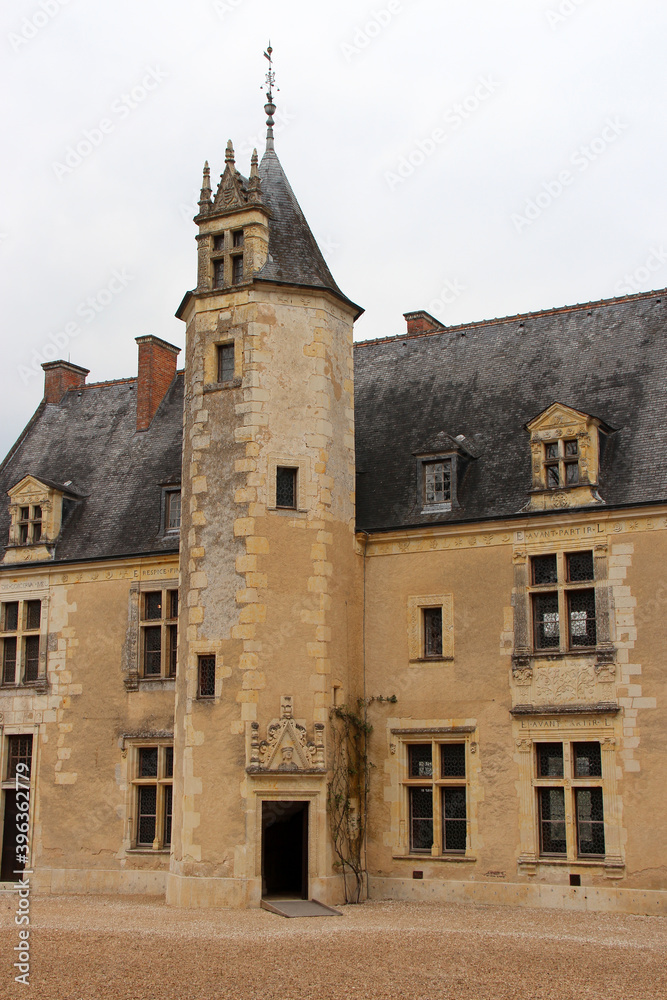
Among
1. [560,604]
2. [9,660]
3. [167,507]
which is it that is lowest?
[9,660]

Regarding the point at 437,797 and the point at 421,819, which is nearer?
the point at 437,797

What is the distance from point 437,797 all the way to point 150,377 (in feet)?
34.6

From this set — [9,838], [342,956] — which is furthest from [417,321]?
[342,956]

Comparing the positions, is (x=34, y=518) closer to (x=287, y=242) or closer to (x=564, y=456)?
(x=287, y=242)

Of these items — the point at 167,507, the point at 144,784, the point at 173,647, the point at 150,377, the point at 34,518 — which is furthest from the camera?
the point at 150,377

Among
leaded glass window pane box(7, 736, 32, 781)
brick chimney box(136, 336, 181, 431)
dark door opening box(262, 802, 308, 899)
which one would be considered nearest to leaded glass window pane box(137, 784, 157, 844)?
leaded glass window pane box(7, 736, 32, 781)

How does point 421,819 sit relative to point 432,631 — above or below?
below

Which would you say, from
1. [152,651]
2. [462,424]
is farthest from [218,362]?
[152,651]

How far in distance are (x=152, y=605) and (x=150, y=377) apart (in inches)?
212

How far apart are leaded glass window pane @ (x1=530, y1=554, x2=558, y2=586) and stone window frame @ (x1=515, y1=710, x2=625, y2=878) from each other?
6.63 ft

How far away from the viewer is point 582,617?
17047 mm

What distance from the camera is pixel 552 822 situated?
1667cm

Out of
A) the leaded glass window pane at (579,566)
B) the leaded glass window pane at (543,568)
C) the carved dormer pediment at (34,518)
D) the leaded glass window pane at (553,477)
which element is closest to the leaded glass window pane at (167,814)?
the carved dormer pediment at (34,518)

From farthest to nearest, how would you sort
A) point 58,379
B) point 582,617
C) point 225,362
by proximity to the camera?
1. point 58,379
2. point 225,362
3. point 582,617
